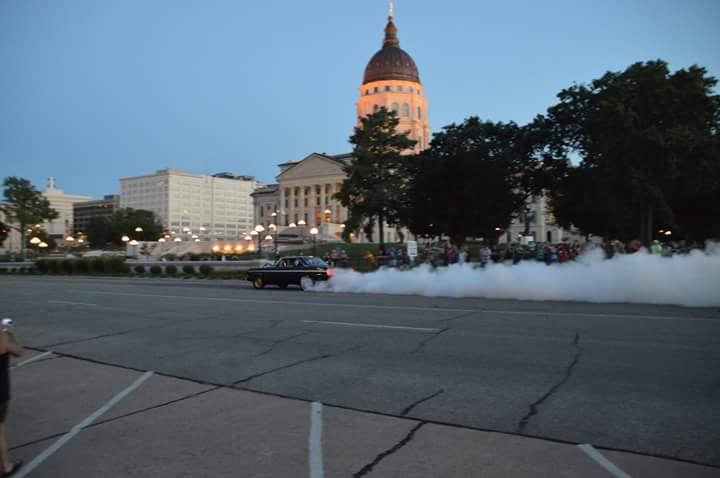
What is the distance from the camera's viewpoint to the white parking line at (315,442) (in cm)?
423

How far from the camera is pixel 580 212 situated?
51062mm

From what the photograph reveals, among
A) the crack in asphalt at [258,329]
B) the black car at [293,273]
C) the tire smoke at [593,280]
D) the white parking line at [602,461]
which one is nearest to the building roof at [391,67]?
the black car at [293,273]

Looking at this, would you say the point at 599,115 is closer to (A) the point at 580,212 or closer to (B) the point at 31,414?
(A) the point at 580,212

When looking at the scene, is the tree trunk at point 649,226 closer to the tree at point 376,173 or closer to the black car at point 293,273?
the tree at point 376,173

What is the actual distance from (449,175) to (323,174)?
7414cm

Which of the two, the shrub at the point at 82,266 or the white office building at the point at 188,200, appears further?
the white office building at the point at 188,200

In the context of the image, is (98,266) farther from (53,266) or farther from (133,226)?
(133,226)

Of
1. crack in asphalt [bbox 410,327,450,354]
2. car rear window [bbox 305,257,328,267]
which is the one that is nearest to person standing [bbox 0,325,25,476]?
crack in asphalt [bbox 410,327,450,354]

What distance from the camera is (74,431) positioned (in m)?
5.44

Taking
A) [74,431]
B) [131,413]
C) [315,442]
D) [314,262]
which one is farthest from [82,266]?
[315,442]

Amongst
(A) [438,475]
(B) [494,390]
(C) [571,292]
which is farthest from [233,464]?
(C) [571,292]

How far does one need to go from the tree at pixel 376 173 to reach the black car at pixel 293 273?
2243cm

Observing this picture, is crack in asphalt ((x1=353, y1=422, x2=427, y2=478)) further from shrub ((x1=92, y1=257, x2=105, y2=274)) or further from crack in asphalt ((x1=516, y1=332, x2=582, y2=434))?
shrub ((x1=92, y1=257, x2=105, y2=274))

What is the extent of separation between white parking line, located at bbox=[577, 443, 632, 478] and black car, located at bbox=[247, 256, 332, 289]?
61.5 feet
